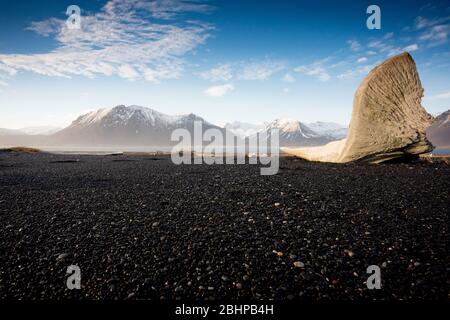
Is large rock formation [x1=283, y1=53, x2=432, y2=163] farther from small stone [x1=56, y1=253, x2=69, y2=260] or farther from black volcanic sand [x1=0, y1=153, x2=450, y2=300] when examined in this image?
small stone [x1=56, y1=253, x2=69, y2=260]

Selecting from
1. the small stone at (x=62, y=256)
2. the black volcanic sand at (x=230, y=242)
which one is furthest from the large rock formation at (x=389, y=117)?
the small stone at (x=62, y=256)

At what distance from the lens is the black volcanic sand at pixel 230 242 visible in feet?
9.91

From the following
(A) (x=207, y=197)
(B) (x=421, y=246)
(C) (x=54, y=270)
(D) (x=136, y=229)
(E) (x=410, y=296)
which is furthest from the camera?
(A) (x=207, y=197)

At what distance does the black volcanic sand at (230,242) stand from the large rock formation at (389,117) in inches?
176

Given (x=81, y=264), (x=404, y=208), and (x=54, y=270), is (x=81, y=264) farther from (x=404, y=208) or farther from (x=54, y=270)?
(x=404, y=208)

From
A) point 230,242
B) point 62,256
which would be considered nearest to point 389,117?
point 230,242

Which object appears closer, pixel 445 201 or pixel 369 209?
pixel 369 209

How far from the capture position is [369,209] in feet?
18.3

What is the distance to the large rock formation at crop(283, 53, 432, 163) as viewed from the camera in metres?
11.6

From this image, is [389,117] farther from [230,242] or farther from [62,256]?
[62,256]

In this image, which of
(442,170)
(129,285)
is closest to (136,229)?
(129,285)

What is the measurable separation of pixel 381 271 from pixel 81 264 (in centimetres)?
392

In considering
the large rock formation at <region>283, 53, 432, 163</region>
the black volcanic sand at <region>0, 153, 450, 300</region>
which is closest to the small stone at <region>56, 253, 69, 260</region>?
the black volcanic sand at <region>0, 153, 450, 300</region>

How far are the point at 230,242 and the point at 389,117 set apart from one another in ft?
37.3
